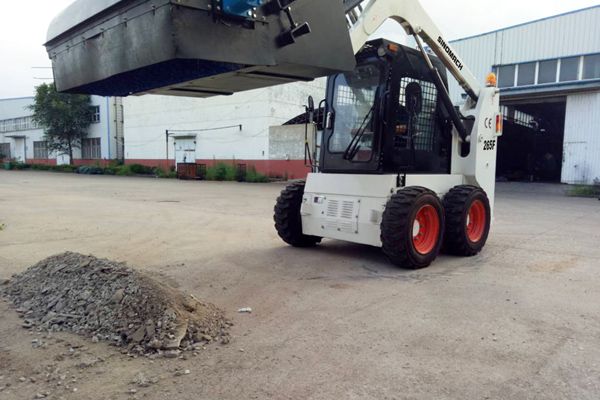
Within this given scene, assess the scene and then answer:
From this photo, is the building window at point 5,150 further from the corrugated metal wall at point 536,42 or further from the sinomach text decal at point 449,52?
the sinomach text decal at point 449,52

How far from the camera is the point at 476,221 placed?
288 inches

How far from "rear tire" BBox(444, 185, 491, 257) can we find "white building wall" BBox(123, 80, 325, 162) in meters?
22.1

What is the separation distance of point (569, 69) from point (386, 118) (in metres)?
17.9

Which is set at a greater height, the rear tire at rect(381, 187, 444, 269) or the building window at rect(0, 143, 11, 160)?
the building window at rect(0, 143, 11, 160)

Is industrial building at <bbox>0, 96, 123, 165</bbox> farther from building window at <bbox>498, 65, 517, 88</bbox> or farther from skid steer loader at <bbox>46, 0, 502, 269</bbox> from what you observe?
skid steer loader at <bbox>46, 0, 502, 269</bbox>

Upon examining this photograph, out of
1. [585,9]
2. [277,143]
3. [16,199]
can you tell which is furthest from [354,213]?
[277,143]

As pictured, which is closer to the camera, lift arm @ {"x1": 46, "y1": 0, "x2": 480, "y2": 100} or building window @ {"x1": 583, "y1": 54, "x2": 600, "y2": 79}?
lift arm @ {"x1": 46, "y1": 0, "x2": 480, "y2": 100}

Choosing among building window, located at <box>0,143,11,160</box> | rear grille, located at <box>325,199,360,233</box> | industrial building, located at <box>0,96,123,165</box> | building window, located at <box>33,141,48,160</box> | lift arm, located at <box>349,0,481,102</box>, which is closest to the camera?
lift arm, located at <box>349,0,481,102</box>

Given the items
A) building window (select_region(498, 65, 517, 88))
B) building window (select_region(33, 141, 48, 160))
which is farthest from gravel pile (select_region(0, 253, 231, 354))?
building window (select_region(33, 141, 48, 160))

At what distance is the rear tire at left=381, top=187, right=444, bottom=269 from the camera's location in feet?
18.8

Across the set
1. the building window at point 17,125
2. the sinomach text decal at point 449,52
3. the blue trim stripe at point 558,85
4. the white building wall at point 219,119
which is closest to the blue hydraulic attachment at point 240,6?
the sinomach text decal at point 449,52

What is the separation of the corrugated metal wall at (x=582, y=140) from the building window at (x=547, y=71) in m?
1.16

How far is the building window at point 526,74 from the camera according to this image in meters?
21.2

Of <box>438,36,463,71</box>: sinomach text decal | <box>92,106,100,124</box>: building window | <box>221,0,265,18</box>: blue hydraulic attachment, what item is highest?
<box>92,106,100,124</box>: building window
